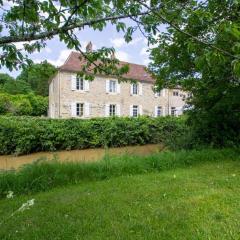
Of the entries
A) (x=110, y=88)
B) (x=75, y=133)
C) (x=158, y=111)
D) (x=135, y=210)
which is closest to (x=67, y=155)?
(x=75, y=133)

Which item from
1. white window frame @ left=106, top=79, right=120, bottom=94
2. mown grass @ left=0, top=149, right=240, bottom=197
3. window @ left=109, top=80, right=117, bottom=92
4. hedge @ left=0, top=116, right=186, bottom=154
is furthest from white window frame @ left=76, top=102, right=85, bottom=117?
mown grass @ left=0, top=149, right=240, bottom=197

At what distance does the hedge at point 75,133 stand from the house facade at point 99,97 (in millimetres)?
7904

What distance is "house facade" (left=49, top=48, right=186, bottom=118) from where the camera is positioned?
26594mm

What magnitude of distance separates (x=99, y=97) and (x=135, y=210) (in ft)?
80.1

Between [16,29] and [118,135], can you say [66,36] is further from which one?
[118,135]

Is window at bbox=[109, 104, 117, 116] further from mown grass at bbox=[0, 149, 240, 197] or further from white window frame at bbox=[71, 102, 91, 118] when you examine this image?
mown grass at bbox=[0, 149, 240, 197]

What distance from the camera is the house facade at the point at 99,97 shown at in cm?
2659

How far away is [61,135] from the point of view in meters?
15.1

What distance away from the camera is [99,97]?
28562mm

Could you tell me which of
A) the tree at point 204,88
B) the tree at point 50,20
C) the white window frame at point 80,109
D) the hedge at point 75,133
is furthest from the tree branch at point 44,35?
the white window frame at point 80,109

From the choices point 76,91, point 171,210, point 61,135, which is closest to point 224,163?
point 171,210

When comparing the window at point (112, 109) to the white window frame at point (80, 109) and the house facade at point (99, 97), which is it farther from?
the white window frame at point (80, 109)

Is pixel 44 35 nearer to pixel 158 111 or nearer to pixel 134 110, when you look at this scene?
pixel 134 110

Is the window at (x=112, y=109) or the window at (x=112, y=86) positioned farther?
the window at (x=112, y=109)
